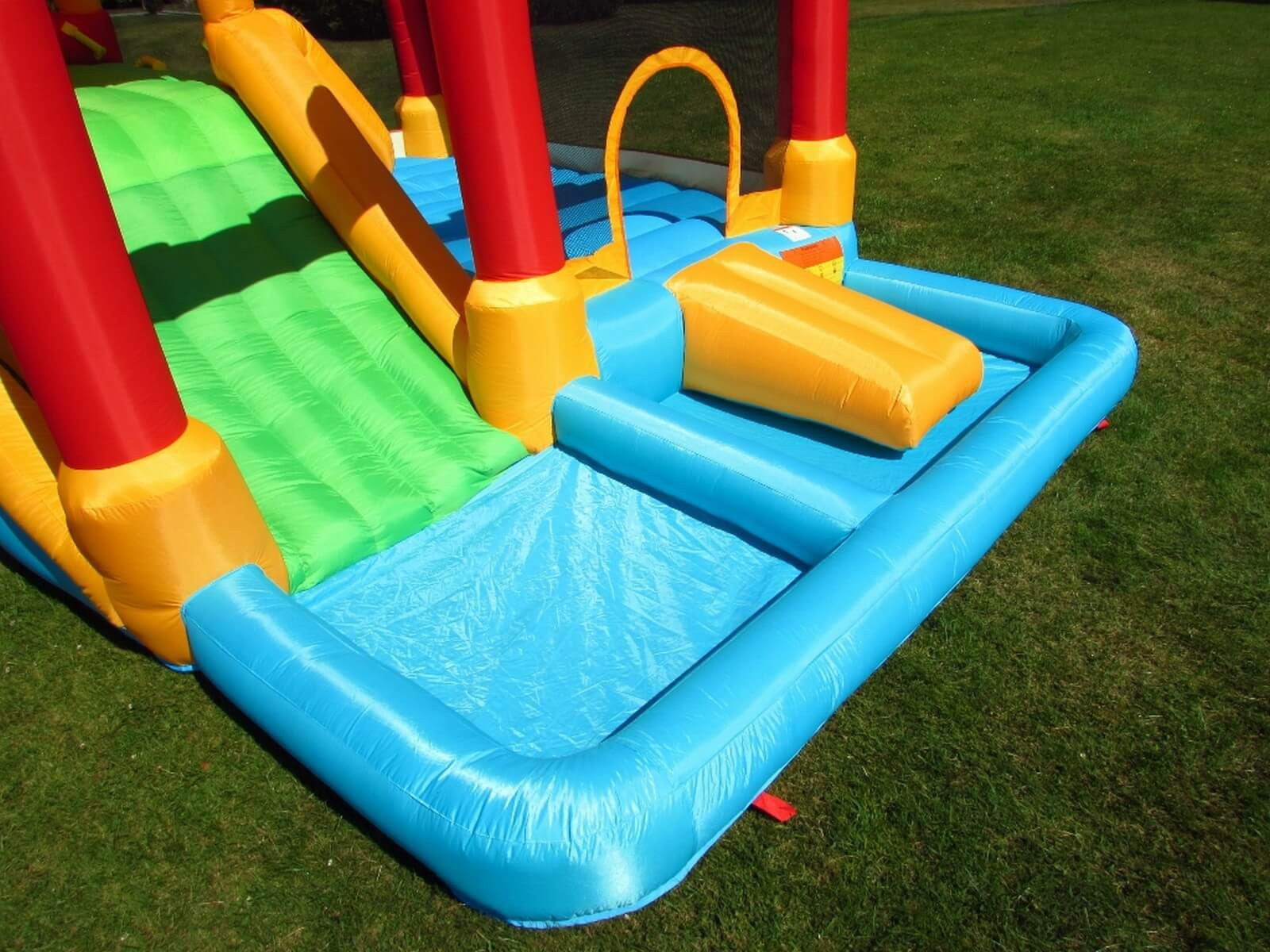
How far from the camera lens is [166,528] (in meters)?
2.75

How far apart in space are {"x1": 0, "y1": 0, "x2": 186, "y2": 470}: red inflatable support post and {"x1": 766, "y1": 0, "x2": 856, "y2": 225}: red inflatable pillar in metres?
3.26

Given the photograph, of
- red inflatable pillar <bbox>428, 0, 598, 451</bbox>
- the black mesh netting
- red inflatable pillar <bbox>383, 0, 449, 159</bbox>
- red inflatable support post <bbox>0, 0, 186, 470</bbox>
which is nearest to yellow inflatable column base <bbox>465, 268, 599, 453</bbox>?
red inflatable pillar <bbox>428, 0, 598, 451</bbox>

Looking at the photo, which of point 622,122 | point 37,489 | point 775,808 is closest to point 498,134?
point 622,122

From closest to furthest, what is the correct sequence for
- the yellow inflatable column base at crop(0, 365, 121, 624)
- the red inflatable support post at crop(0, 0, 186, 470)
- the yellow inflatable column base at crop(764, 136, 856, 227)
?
the red inflatable support post at crop(0, 0, 186, 470), the yellow inflatable column base at crop(0, 365, 121, 624), the yellow inflatable column base at crop(764, 136, 856, 227)

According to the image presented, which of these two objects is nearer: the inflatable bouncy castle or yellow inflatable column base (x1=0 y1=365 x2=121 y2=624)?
the inflatable bouncy castle

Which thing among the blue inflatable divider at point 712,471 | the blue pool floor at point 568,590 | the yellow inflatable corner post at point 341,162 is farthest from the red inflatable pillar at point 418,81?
the blue pool floor at point 568,590

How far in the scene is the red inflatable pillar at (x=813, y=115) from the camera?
4688 mm

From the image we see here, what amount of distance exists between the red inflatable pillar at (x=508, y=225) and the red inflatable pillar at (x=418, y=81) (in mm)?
3665

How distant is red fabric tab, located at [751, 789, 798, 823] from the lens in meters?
2.52

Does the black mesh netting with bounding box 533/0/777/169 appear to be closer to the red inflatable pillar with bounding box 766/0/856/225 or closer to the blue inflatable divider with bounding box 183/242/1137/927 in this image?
the red inflatable pillar with bounding box 766/0/856/225

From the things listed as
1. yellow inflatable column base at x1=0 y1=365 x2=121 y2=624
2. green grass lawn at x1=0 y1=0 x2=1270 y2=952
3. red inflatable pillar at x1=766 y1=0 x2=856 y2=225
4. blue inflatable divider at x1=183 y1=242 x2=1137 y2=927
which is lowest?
green grass lawn at x1=0 y1=0 x2=1270 y2=952

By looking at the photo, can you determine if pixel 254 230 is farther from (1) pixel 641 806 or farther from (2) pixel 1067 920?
(2) pixel 1067 920

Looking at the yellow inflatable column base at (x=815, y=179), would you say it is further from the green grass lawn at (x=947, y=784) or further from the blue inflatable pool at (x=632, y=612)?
the green grass lawn at (x=947, y=784)

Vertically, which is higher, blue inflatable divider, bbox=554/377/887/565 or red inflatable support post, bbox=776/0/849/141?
red inflatable support post, bbox=776/0/849/141
